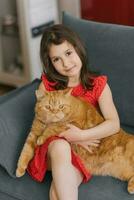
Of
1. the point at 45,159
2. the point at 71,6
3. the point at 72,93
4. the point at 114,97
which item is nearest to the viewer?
the point at 45,159

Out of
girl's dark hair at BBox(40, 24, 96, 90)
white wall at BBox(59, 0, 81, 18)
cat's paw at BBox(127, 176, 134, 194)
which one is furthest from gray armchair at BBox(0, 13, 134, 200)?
white wall at BBox(59, 0, 81, 18)

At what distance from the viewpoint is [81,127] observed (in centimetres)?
154

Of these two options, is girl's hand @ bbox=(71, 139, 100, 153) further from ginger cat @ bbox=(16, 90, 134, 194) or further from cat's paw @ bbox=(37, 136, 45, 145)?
cat's paw @ bbox=(37, 136, 45, 145)

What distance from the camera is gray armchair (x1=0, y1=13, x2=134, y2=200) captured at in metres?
1.50

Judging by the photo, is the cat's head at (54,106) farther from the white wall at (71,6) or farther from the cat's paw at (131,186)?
the white wall at (71,6)

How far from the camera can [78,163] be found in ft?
4.73

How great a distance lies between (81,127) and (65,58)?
0.93 ft

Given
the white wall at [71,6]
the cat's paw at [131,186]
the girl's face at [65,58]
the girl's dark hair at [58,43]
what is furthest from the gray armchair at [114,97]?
the white wall at [71,6]

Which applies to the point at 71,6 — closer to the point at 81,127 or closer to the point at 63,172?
the point at 81,127

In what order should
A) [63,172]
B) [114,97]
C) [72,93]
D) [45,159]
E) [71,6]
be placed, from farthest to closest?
[71,6] < [114,97] < [72,93] < [45,159] < [63,172]

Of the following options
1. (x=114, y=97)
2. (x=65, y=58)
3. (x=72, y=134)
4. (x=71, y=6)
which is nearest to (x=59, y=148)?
(x=72, y=134)

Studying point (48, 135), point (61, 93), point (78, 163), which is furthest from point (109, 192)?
point (61, 93)

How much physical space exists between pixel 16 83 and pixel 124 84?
1631mm

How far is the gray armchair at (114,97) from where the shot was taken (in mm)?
1504
